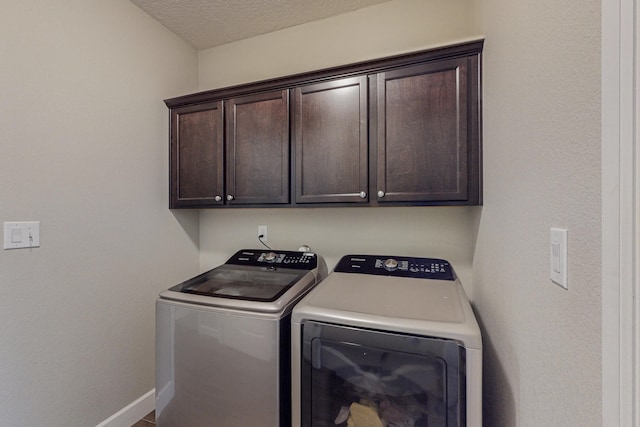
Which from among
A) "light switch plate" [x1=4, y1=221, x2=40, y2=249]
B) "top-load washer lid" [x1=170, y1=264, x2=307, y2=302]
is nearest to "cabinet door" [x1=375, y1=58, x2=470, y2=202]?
"top-load washer lid" [x1=170, y1=264, x2=307, y2=302]

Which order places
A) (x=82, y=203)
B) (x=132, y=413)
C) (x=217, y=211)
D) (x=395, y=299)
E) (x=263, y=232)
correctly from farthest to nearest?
(x=217, y=211) < (x=263, y=232) < (x=132, y=413) < (x=82, y=203) < (x=395, y=299)

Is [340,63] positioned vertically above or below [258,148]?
above

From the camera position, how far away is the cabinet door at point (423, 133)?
133cm

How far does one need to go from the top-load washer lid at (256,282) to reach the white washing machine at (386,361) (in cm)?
22

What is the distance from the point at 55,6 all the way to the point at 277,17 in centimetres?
123

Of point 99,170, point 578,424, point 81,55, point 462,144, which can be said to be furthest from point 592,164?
point 81,55

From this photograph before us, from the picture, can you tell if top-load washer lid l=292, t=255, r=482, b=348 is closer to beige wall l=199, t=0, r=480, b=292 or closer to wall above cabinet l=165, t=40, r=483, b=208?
beige wall l=199, t=0, r=480, b=292

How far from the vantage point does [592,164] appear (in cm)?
48

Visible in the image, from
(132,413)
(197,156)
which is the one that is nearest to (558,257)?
(197,156)

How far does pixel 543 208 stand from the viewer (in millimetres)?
669

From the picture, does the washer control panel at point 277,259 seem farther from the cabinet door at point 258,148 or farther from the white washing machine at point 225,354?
the cabinet door at point 258,148

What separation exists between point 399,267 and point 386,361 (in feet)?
2.16

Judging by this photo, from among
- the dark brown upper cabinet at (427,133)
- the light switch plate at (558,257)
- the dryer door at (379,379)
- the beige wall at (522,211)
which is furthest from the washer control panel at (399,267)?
the light switch plate at (558,257)

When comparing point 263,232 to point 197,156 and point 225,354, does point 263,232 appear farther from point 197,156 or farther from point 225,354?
point 225,354
